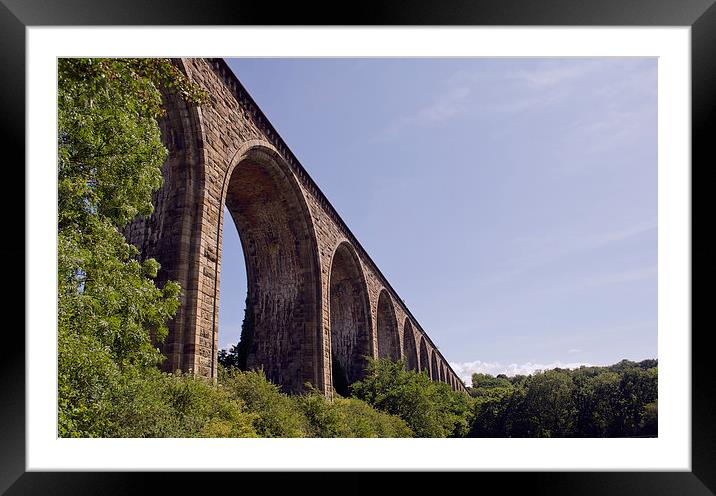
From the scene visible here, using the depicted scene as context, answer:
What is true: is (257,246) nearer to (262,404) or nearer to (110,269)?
(262,404)

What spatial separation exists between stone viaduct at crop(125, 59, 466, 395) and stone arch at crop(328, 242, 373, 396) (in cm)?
5

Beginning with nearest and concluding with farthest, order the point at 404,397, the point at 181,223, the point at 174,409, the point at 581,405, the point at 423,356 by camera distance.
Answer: the point at 174,409 < the point at 181,223 < the point at 404,397 < the point at 581,405 < the point at 423,356

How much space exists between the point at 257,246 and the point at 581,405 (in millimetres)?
25123

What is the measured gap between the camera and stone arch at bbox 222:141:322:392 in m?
15.8

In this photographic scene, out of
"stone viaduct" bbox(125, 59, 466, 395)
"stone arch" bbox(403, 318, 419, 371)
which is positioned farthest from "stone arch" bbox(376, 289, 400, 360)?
"stone arch" bbox(403, 318, 419, 371)

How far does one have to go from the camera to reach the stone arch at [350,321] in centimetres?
2498

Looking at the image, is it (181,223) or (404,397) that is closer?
(181,223)

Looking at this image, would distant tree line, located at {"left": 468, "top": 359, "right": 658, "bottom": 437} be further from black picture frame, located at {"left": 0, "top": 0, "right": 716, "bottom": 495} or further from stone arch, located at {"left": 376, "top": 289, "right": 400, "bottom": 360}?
black picture frame, located at {"left": 0, "top": 0, "right": 716, "bottom": 495}

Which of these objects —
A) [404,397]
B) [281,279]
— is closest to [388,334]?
[404,397]

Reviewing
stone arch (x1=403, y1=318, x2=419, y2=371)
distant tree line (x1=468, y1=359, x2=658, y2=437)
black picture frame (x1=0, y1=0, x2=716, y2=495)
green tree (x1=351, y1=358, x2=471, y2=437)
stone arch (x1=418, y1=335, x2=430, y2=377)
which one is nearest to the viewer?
black picture frame (x1=0, y1=0, x2=716, y2=495)

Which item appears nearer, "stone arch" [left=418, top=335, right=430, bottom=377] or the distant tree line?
the distant tree line

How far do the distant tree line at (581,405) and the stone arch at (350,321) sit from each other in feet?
40.0
